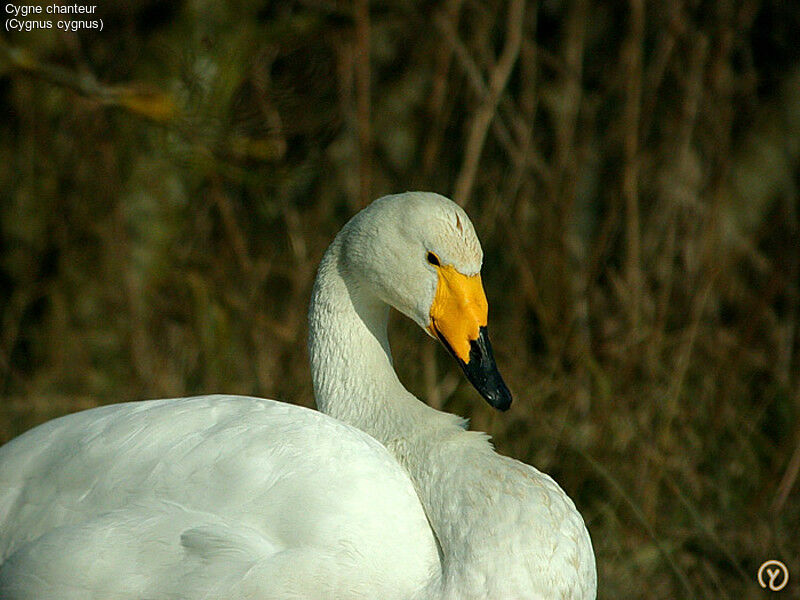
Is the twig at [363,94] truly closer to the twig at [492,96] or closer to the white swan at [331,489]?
the twig at [492,96]

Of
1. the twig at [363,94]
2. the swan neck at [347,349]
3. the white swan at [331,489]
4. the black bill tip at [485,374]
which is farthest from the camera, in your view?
the twig at [363,94]

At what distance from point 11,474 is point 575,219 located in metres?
4.12

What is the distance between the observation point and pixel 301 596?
245 cm

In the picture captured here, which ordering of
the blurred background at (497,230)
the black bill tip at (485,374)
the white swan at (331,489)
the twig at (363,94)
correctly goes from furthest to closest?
the twig at (363,94), the blurred background at (497,230), the black bill tip at (485,374), the white swan at (331,489)

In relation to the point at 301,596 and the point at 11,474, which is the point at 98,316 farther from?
the point at 301,596

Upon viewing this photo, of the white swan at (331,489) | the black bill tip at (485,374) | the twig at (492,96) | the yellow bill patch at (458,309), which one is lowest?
the white swan at (331,489)

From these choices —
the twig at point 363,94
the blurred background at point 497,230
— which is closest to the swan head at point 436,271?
the blurred background at point 497,230

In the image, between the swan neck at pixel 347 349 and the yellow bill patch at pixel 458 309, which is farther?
the swan neck at pixel 347 349

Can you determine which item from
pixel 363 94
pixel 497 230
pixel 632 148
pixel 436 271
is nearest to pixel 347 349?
pixel 436 271

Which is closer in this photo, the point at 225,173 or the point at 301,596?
the point at 301,596

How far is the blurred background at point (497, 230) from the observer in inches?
167

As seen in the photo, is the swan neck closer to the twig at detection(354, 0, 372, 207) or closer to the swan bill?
the swan bill

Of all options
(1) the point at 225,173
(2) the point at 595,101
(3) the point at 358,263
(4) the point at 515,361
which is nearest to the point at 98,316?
(1) the point at 225,173

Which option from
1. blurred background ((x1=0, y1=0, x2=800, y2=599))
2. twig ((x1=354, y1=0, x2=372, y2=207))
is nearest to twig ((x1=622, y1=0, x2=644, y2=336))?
blurred background ((x1=0, y1=0, x2=800, y2=599))
